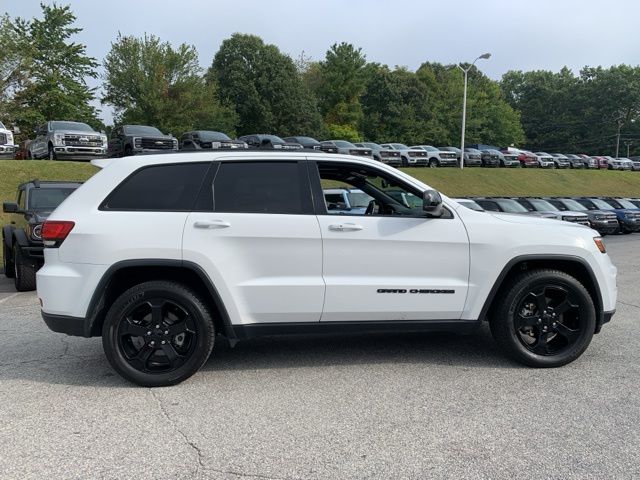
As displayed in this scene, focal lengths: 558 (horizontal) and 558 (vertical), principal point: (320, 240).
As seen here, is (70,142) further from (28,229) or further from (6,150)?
(28,229)

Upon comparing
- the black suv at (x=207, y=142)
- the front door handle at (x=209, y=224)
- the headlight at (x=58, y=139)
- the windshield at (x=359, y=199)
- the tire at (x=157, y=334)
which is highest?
the black suv at (x=207, y=142)

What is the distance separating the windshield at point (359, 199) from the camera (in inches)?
214

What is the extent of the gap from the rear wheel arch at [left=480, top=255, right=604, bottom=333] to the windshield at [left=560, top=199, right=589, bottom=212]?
56.6 ft

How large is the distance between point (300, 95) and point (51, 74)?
2779cm

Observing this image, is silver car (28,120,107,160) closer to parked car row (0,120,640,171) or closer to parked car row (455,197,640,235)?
parked car row (0,120,640,171)

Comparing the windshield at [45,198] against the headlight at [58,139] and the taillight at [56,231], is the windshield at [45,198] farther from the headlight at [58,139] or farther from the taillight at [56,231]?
the headlight at [58,139]

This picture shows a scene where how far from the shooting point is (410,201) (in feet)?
17.3

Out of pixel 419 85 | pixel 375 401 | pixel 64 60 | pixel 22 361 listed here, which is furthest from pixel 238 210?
pixel 419 85

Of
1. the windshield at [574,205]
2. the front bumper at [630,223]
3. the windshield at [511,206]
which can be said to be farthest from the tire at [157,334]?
the front bumper at [630,223]

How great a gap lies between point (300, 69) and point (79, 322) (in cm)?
7197

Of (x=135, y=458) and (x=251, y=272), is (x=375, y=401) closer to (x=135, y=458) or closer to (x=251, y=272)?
(x=251, y=272)

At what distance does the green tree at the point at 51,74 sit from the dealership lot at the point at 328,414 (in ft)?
108

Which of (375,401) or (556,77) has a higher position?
(556,77)

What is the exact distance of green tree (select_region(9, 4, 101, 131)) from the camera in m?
33.5
